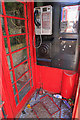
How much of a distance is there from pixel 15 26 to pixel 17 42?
0.90 ft

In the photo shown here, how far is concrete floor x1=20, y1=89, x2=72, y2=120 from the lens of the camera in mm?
1645

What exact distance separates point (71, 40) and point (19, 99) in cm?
160

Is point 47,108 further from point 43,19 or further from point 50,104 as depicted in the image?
point 43,19

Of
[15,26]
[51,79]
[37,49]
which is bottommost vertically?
[51,79]

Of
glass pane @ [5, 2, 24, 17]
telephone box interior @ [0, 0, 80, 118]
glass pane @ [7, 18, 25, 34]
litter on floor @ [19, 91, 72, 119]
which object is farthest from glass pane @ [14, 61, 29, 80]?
glass pane @ [5, 2, 24, 17]

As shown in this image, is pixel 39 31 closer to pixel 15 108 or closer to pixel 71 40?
pixel 71 40

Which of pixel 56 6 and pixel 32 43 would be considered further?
pixel 32 43

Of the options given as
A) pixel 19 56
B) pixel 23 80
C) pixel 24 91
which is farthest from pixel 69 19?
pixel 24 91

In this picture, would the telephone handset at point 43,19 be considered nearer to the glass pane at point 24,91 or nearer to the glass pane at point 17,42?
the glass pane at point 17,42

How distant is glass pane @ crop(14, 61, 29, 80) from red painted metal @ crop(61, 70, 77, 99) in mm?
870

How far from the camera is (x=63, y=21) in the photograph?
153 cm

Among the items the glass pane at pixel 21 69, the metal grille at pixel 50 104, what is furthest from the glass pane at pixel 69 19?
the metal grille at pixel 50 104

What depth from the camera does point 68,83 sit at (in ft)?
5.84

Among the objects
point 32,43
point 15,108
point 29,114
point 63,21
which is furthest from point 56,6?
point 29,114
